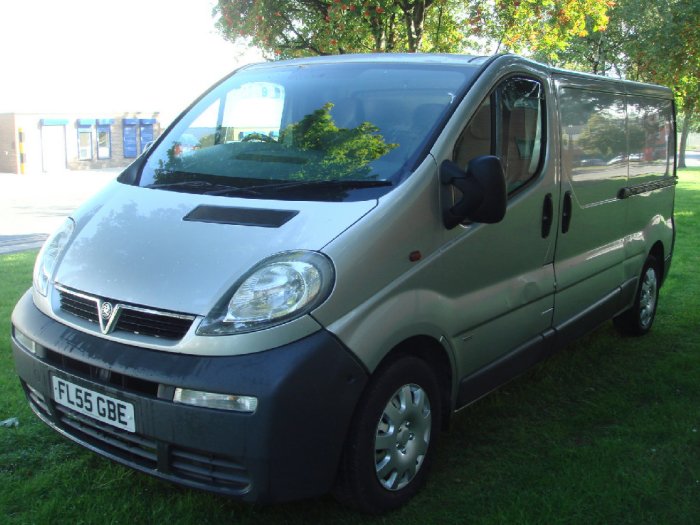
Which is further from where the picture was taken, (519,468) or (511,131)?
(511,131)

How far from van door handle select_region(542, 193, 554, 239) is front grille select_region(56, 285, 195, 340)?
2112mm

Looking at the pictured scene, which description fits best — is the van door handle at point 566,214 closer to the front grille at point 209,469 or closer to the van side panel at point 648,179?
the van side panel at point 648,179

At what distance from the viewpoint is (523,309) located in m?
3.80

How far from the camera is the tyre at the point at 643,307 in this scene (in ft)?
18.7

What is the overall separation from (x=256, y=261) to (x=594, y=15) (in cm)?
1243

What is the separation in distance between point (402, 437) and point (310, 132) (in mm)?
1496

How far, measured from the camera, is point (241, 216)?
290 centimetres

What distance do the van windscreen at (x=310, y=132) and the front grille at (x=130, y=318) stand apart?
2.28ft

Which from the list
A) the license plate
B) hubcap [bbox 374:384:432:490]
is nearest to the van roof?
hubcap [bbox 374:384:432:490]

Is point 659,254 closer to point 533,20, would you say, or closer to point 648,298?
point 648,298

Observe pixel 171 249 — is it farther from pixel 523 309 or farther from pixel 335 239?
pixel 523 309

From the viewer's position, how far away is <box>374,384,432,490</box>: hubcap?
2.93 metres

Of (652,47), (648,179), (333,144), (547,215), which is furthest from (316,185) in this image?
(652,47)

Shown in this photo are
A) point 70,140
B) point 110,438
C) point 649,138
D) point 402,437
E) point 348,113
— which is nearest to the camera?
point 110,438
